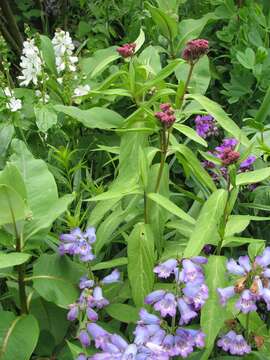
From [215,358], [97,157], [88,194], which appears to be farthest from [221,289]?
[97,157]

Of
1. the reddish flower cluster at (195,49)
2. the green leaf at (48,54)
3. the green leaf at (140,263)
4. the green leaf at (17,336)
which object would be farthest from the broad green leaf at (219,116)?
the green leaf at (48,54)

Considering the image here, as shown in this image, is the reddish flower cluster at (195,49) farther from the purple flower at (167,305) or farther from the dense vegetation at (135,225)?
the purple flower at (167,305)

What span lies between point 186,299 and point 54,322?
0.44 m

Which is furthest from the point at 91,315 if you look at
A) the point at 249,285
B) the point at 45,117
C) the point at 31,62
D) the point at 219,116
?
the point at 31,62

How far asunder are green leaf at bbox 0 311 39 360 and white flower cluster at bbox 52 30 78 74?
1170 mm

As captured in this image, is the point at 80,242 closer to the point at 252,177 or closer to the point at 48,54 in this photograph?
the point at 252,177

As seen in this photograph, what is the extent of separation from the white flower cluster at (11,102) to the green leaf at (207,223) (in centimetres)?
105

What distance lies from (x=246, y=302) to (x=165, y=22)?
143 centimetres

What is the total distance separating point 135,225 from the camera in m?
1.63

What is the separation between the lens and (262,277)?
1396 millimetres

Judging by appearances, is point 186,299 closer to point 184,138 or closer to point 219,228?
point 219,228

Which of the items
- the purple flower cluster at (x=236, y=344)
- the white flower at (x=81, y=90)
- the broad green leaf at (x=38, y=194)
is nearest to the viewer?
the purple flower cluster at (x=236, y=344)

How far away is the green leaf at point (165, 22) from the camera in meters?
2.50

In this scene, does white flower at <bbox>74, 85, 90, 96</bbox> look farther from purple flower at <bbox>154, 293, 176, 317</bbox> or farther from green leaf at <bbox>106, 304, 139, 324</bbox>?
purple flower at <bbox>154, 293, 176, 317</bbox>
